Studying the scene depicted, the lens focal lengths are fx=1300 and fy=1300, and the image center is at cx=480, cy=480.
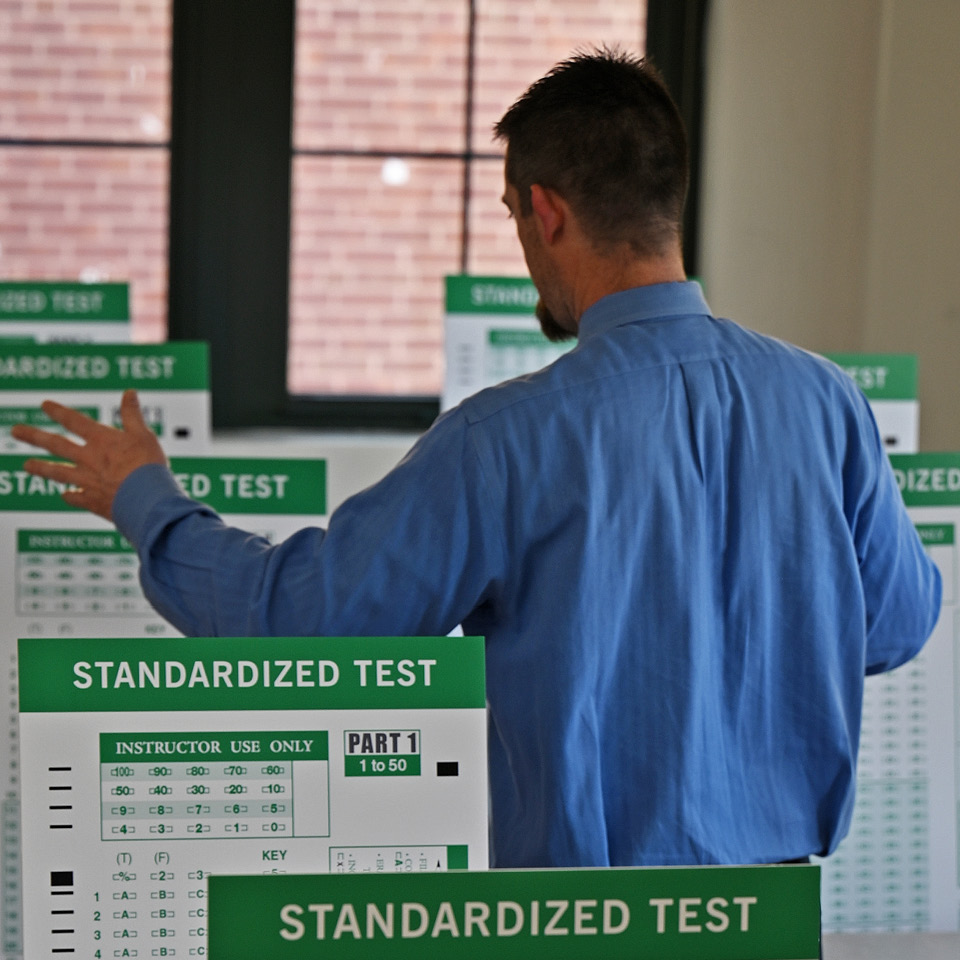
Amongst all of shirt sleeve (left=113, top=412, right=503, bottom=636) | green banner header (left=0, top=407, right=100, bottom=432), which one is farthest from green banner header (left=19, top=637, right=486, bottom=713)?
green banner header (left=0, top=407, right=100, bottom=432)

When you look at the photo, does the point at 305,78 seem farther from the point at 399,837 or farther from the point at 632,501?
the point at 399,837

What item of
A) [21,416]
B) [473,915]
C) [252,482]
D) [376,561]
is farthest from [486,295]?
[473,915]

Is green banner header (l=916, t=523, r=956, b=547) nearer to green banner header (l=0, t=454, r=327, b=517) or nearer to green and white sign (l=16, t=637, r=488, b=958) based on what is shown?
green banner header (l=0, t=454, r=327, b=517)

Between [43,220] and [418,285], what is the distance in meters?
1.01

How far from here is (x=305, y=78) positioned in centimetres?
344

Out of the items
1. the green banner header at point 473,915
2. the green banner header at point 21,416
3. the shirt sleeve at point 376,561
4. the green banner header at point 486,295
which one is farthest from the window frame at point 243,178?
the green banner header at point 473,915

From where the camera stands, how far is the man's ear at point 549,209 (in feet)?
4.21

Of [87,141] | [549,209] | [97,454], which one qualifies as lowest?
[97,454]

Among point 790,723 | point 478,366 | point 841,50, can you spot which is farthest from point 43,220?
point 790,723

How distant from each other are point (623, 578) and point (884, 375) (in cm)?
99

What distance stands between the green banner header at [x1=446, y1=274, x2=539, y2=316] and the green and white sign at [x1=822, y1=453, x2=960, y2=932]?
4.00 ft

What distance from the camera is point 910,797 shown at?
1441 mm

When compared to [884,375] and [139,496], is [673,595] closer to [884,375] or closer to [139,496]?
[139,496]

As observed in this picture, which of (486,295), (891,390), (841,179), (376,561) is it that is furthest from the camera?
(841,179)
